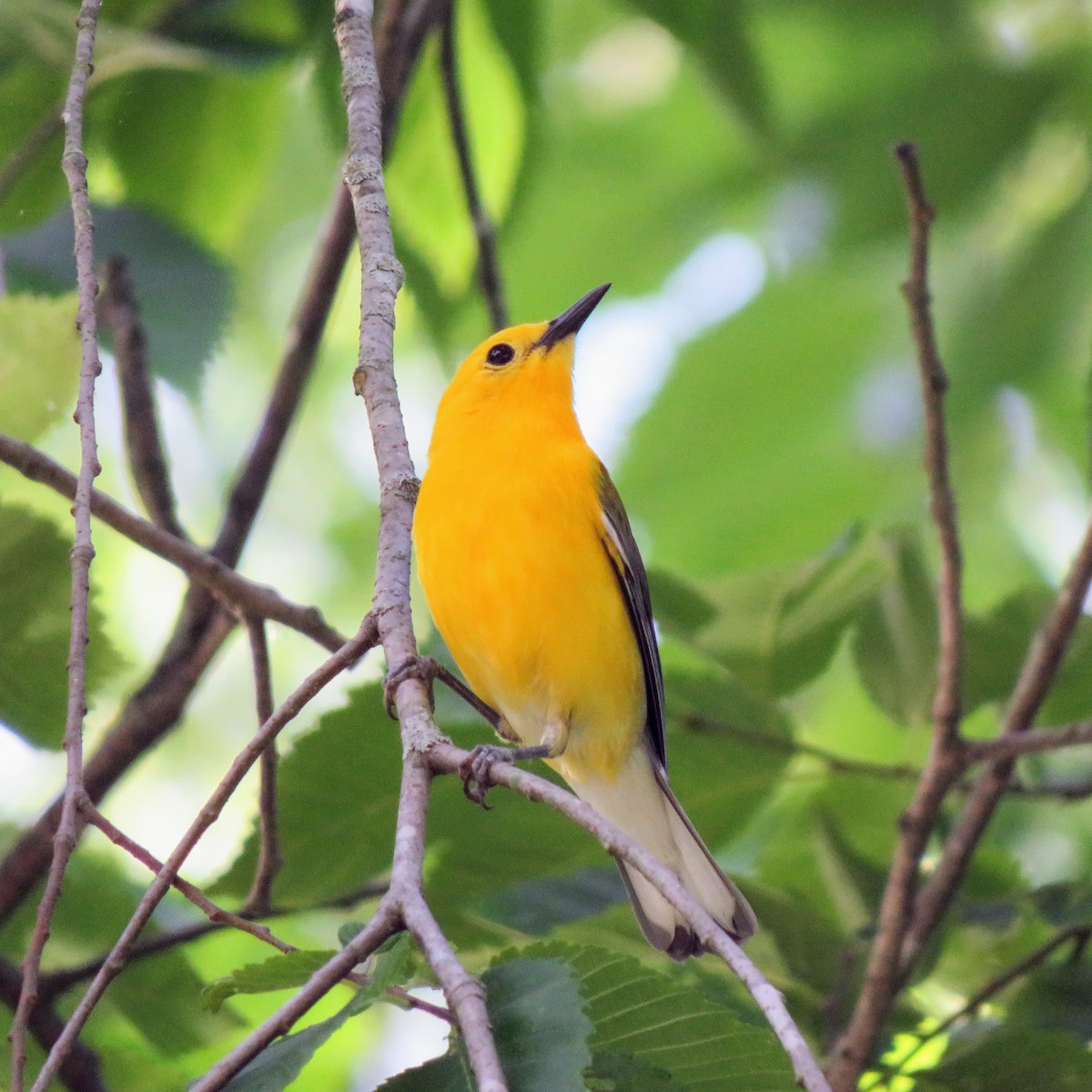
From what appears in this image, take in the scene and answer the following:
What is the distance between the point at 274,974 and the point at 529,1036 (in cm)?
46

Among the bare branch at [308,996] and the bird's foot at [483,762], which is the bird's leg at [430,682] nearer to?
the bird's foot at [483,762]

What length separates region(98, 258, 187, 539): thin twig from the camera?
188 inches

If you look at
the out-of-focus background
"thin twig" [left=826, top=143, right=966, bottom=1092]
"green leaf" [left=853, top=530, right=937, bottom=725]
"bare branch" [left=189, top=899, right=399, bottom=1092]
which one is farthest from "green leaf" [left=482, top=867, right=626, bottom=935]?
"bare branch" [left=189, top=899, right=399, bottom=1092]

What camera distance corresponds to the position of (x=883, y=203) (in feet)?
21.8

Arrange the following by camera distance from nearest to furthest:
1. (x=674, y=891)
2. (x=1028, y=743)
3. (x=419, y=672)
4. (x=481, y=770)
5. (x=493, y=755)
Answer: (x=674, y=891), (x=419, y=672), (x=481, y=770), (x=493, y=755), (x=1028, y=743)

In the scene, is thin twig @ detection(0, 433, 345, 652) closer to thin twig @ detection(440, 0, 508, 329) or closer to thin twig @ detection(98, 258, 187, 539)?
thin twig @ detection(98, 258, 187, 539)

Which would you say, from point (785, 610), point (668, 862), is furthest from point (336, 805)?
point (785, 610)

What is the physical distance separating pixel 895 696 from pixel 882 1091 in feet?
4.00

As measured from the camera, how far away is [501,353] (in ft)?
19.4

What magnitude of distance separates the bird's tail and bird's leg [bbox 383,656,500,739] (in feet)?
1.61

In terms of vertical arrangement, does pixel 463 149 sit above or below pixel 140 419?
above

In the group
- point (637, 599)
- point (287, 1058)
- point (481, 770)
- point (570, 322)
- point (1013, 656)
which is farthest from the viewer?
point (570, 322)

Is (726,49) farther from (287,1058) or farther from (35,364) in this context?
(287,1058)

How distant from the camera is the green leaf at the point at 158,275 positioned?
5012 mm
